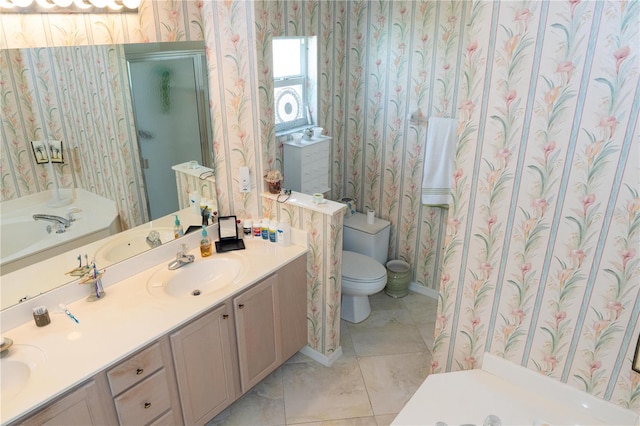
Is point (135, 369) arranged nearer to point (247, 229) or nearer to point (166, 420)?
point (166, 420)

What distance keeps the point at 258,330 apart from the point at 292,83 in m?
1.81

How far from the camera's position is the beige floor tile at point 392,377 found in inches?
105

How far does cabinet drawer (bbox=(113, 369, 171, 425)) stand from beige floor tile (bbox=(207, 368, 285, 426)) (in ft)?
1.73

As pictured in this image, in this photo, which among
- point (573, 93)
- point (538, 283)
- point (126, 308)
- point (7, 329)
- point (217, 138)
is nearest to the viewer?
point (573, 93)

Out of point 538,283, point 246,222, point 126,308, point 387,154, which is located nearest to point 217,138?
point 246,222

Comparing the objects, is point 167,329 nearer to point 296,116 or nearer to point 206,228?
Result: point 206,228

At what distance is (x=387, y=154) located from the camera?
355 centimetres

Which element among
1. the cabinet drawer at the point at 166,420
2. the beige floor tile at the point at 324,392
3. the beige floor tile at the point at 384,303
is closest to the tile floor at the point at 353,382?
the beige floor tile at the point at 324,392

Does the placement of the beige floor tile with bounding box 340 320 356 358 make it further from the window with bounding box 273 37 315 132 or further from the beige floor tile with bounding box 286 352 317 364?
the window with bounding box 273 37 315 132

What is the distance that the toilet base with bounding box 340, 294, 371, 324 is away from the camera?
3.32 meters

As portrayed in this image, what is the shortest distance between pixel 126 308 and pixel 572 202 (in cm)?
193

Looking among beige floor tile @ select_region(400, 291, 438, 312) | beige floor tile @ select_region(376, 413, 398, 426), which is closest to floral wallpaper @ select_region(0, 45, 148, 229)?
beige floor tile @ select_region(376, 413, 398, 426)

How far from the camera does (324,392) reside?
2727 mm

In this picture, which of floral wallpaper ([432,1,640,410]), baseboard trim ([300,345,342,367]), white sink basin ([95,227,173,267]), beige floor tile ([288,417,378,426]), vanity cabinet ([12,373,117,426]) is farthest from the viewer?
baseboard trim ([300,345,342,367])
